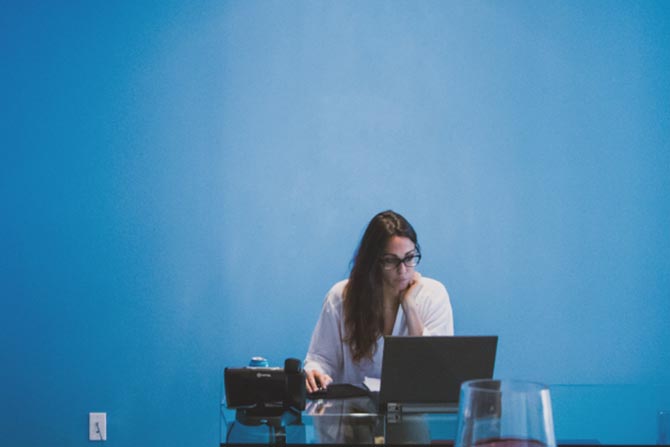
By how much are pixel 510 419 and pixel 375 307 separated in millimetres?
2443

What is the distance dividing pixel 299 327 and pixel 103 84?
1486 millimetres

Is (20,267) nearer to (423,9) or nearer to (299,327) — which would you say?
(299,327)

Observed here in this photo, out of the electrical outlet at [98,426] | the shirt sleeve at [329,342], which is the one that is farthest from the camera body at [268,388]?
the electrical outlet at [98,426]

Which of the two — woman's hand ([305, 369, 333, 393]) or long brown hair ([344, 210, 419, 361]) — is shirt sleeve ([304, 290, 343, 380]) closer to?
long brown hair ([344, 210, 419, 361])

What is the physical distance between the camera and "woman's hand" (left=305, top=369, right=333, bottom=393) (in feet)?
8.19

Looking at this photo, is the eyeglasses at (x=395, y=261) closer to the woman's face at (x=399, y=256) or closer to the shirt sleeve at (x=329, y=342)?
the woman's face at (x=399, y=256)

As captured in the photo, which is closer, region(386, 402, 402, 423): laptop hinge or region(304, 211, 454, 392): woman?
region(386, 402, 402, 423): laptop hinge

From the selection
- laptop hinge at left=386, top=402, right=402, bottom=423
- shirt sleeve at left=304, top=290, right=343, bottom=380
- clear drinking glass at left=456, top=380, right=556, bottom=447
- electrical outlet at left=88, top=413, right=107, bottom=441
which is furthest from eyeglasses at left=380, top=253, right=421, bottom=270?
clear drinking glass at left=456, top=380, right=556, bottom=447

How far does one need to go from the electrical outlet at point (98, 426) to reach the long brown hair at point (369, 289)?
4.74ft

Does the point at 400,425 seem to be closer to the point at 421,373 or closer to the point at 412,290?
the point at 421,373

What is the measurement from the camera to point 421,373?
2.15 m

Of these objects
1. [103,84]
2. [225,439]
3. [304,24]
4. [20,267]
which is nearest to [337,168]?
[304,24]

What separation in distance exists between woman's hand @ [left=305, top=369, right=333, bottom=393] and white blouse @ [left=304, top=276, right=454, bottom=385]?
1.17 feet

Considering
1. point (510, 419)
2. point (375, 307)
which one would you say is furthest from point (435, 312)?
point (510, 419)
